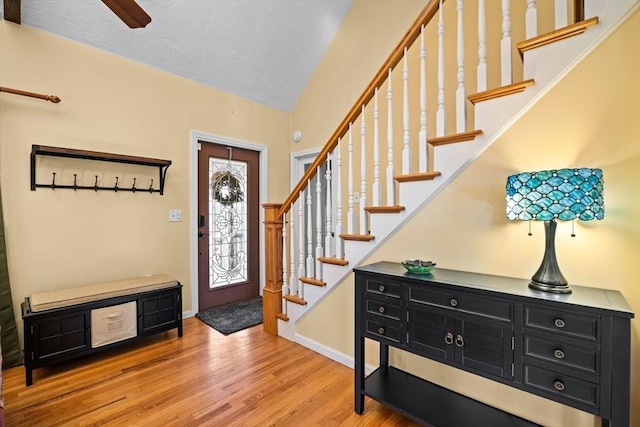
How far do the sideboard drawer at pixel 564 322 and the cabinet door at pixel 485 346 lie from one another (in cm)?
10

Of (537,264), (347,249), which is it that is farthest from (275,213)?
(537,264)

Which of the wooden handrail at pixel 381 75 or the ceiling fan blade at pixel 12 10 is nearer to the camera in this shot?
the wooden handrail at pixel 381 75

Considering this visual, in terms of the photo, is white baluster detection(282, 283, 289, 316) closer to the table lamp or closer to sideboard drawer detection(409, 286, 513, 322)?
sideboard drawer detection(409, 286, 513, 322)

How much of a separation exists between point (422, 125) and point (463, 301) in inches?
41.3

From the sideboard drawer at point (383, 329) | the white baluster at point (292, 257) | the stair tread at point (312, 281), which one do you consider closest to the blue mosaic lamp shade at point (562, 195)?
the sideboard drawer at point (383, 329)

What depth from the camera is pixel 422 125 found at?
1.80 meters

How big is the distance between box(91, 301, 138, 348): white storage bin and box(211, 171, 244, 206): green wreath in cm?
151

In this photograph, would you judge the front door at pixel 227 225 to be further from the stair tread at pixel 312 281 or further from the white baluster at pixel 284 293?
the stair tread at pixel 312 281

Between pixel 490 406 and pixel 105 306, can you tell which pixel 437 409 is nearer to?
pixel 490 406

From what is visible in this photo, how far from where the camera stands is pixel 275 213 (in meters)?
2.71

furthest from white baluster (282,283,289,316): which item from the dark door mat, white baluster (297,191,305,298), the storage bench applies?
the storage bench

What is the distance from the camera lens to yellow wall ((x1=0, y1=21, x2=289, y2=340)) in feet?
7.38

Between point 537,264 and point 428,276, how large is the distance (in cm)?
52

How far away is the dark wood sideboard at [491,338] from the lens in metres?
1.07
